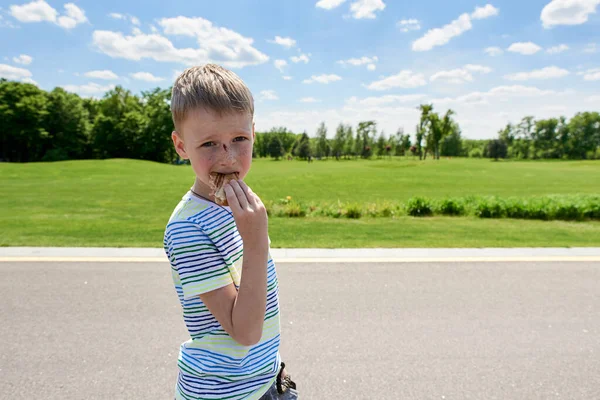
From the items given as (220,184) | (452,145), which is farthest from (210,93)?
(452,145)

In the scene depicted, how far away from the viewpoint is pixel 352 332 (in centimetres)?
423

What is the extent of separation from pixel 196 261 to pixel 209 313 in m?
0.20

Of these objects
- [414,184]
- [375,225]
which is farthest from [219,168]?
[414,184]

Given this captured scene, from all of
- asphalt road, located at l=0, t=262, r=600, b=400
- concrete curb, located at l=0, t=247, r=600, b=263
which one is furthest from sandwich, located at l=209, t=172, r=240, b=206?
concrete curb, located at l=0, t=247, r=600, b=263

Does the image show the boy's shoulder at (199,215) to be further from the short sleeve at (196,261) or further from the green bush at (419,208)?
the green bush at (419,208)

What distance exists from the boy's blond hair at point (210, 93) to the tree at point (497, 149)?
4263 inches

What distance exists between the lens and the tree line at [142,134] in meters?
67.6

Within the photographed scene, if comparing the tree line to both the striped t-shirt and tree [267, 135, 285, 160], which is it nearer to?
tree [267, 135, 285, 160]

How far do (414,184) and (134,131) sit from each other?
60.3m

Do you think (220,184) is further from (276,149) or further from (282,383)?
(276,149)

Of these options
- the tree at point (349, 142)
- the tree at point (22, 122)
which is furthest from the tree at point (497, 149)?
the tree at point (22, 122)

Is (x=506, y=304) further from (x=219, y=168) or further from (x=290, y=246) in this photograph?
(x=219, y=168)

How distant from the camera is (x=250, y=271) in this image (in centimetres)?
114

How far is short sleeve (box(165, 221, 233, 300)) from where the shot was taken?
1.18 metres
